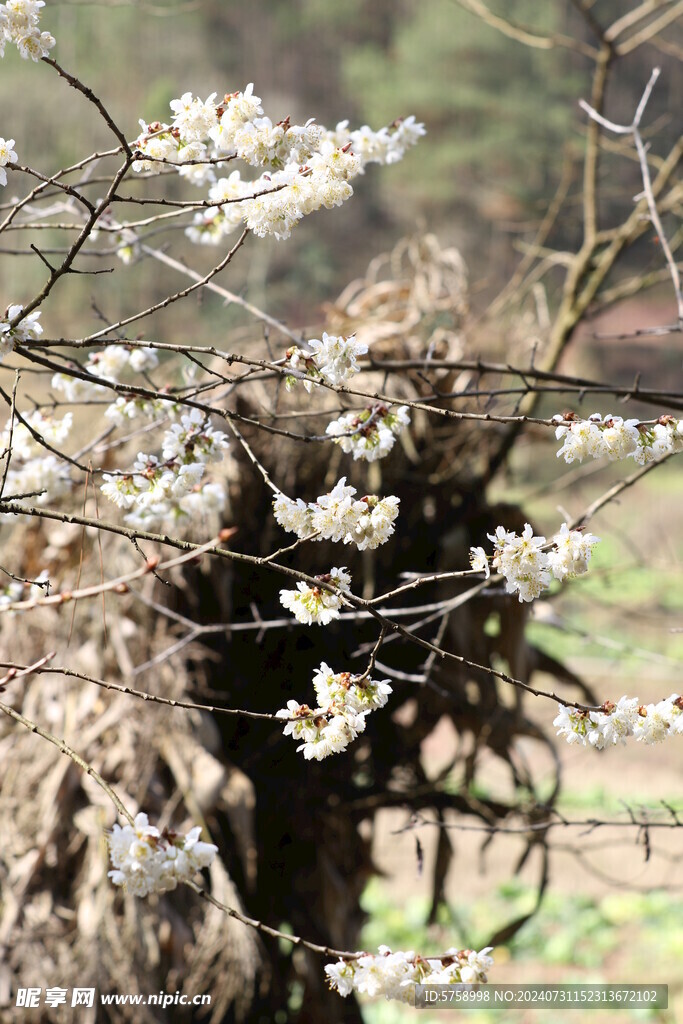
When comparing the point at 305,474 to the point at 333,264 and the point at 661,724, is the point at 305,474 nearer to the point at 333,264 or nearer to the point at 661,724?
the point at 661,724

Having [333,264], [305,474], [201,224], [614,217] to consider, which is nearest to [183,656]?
[305,474]

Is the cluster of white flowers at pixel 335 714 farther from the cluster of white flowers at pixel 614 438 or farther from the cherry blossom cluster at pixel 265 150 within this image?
the cherry blossom cluster at pixel 265 150

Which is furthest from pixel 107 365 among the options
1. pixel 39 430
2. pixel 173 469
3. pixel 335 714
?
pixel 335 714

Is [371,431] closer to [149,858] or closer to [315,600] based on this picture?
[315,600]

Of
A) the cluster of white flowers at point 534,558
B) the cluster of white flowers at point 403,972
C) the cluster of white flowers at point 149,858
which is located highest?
the cluster of white flowers at point 534,558

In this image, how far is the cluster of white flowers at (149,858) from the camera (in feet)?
2.18

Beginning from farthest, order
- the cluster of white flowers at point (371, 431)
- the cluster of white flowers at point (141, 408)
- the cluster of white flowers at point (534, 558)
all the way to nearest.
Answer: the cluster of white flowers at point (141, 408) < the cluster of white flowers at point (371, 431) < the cluster of white flowers at point (534, 558)

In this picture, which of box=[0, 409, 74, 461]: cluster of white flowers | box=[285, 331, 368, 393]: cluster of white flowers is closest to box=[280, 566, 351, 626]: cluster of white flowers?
box=[285, 331, 368, 393]: cluster of white flowers

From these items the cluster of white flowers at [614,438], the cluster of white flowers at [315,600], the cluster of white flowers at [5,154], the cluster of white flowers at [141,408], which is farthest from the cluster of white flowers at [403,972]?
the cluster of white flowers at [5,154]

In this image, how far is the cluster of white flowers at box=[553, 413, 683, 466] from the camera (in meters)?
0.67

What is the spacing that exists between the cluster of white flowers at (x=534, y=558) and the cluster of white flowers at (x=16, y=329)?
355 millimetres

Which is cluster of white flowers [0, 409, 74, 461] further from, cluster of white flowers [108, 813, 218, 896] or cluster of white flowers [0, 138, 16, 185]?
cluster of white flowers [108, 813, 218, 896]

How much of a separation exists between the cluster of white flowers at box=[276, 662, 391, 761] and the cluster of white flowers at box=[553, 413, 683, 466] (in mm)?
214

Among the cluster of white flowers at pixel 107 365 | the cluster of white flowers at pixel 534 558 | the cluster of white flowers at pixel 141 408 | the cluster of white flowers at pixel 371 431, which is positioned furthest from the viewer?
the cluster of white flowers at pixel 107 365
